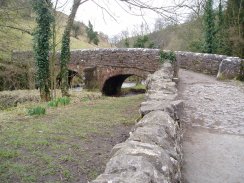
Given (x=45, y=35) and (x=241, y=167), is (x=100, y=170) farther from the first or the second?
(x=45, y=35)

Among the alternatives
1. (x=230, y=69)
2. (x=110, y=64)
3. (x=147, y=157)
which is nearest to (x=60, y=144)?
(x=147, y=157)

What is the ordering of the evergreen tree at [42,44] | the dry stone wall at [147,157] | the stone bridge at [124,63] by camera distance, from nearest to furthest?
1. the dry stone wall at [147,157]
2. the evergreen tree at [42,44]
3. the stone bridge at [124,63]

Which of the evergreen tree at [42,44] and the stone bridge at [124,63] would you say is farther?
the stone bridge at [124,63]

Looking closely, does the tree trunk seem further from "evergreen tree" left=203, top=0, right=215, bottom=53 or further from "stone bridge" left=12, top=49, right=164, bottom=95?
"evergreen tree" left=203, top=0, right=215, bottom=53

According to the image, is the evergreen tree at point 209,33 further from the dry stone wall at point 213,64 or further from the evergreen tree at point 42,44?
the evergreen tree at point 42,44

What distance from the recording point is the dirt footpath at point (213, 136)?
3891 millimetres

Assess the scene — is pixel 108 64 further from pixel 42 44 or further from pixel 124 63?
pixel 42 44

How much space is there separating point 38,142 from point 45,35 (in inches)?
359

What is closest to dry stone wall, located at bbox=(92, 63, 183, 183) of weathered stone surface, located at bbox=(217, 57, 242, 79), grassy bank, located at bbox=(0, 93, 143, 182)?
grassy bank, located at bbox=(0, 93, 143, 182)

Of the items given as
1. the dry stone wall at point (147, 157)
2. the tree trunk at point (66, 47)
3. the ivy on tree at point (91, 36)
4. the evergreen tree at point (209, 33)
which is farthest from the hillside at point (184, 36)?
the dry stone wall at point (147, 157)

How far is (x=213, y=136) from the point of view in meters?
5.52

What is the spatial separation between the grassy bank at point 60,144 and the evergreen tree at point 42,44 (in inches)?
230

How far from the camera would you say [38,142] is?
582 centimetres

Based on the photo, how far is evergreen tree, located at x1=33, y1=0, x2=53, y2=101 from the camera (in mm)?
13770
